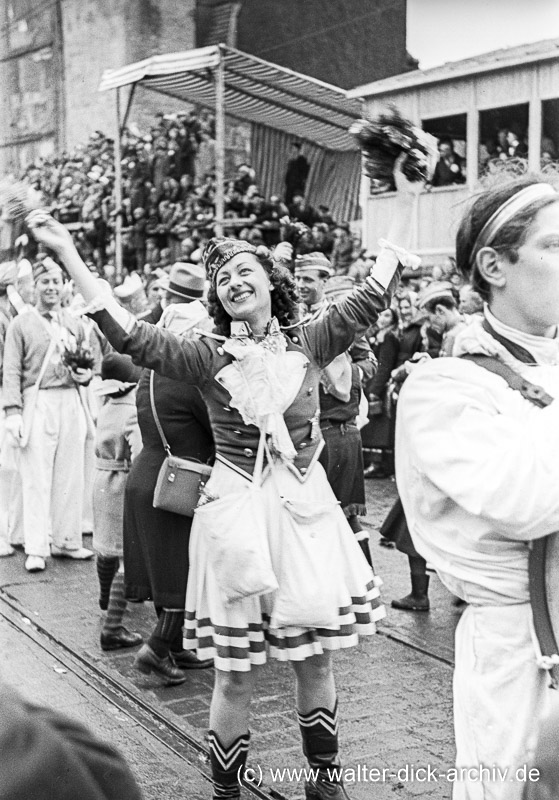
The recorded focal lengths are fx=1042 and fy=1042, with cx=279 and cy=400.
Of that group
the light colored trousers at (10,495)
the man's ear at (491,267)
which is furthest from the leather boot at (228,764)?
the light colored trousers at (10,495)

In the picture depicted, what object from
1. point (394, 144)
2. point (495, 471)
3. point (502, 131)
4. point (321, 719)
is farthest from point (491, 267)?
point (502, 131)

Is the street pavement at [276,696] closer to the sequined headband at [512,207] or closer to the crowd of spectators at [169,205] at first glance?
the sequined headband at [512,207]

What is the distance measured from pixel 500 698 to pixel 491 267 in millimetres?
896

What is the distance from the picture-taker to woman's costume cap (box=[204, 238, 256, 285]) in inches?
151

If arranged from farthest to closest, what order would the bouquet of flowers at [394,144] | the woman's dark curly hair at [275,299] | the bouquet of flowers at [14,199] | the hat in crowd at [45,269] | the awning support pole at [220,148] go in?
the awning support pole at [220,148], the hat in crowd at [45,269], the woman's dark curly hair at [275,299], the bouquet of flowers at [394,144], the bouquet of flowers at [14,199]

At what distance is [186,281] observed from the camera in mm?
5738

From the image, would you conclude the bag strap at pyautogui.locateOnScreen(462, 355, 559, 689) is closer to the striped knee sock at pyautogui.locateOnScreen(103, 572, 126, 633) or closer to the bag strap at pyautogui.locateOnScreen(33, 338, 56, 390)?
the striped knee sock at pyautogui.locateOnScreen(103, 572, 126, 633)

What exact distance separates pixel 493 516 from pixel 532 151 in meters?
16.5

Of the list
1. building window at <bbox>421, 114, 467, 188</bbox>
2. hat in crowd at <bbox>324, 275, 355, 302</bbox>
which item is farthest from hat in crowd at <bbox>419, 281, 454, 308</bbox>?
building window at <bbox>421, 114, 467, 188</bbox>

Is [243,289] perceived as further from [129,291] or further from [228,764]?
[129,291]

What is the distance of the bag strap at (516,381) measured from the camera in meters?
2.12

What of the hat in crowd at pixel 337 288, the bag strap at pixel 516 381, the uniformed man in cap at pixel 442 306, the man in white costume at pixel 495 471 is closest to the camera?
the man in white costume at pixel 495 471

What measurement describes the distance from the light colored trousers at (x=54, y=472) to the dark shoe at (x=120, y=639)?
216 centimetres

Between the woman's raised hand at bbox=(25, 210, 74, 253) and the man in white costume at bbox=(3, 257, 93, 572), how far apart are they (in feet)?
12.9
